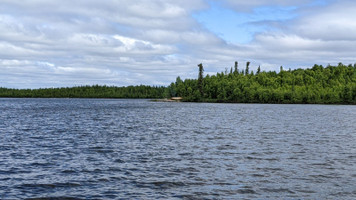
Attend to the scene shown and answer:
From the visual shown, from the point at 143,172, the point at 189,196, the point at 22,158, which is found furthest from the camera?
the point at 22,158

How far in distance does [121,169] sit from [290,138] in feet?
90.4

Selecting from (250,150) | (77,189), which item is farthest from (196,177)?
(250,150)

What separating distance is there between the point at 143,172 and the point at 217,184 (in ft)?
19.3

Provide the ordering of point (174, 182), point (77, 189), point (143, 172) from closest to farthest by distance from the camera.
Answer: point (77, 189) → point (174, 182) → point (143, 172)

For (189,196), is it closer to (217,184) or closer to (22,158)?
(217,184)

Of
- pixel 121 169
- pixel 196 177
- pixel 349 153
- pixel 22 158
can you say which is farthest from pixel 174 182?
pixel 349 153

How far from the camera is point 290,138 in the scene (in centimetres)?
4694

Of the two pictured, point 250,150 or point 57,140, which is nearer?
point 250,150

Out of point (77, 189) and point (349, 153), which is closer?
point (77, 189)

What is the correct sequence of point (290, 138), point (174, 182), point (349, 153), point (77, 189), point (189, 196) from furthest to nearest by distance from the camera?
point (290, 138)
point (349, 153)
point (174, 182)
point (77, 189)
point (189, 196)

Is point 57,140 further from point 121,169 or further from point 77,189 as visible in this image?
point 77,189

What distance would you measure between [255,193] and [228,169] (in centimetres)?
653

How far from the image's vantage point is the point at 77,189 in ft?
68.8

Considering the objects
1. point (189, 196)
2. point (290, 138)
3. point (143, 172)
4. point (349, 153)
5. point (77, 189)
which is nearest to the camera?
point (189, 196)
